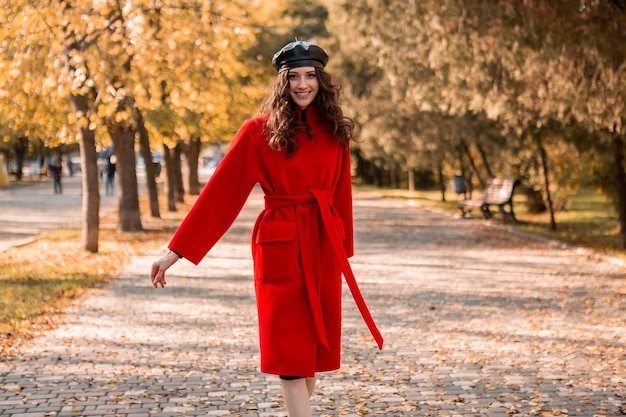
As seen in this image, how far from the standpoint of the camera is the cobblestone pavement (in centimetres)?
600

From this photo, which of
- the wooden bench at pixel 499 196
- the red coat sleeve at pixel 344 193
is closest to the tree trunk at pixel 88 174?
the wooden bench at pixel 499 196

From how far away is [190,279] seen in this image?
12875 millimetres

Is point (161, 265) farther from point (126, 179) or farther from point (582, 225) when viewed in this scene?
point (582, 225)

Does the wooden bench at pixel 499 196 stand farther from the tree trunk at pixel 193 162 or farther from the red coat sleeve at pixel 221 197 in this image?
the red coat sleeve at pixel 221 197

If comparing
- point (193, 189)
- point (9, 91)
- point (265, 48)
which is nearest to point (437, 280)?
point (9, 91)

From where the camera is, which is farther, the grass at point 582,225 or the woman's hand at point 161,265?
the grass at point 582,225

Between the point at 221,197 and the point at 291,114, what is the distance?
49 centimetres

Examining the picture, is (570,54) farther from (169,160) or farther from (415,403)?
(169,160)

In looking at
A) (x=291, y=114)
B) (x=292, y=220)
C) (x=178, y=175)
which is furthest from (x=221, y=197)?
(x=178, y=175)

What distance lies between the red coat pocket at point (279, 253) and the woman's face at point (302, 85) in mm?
564

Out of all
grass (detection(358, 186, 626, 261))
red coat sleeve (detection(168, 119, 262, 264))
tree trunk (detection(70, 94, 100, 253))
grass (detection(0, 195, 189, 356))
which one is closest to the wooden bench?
grass (detection(358, 186, 626, 261))

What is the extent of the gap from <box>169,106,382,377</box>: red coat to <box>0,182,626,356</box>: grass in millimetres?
4061

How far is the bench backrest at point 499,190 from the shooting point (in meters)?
22.7

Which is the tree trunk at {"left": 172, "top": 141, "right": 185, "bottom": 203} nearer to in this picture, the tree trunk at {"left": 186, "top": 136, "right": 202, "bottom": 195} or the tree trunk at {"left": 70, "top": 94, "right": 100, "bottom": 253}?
the tree trunk at {"left": 186, "top": 136, "right": 202, "bottom": 195}
